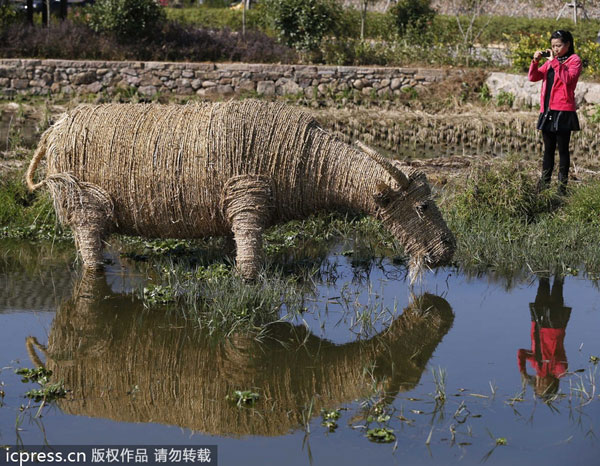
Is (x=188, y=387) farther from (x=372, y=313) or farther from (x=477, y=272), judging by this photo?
(x=477, y=272)

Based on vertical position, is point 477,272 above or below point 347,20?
below

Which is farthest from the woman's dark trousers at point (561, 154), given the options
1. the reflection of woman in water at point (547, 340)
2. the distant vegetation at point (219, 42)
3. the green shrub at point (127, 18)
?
the green shrub at point (127, 18)

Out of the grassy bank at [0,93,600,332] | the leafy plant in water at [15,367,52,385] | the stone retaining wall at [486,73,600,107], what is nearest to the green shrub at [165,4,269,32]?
the stone retaining wall at [486,73,600,107]

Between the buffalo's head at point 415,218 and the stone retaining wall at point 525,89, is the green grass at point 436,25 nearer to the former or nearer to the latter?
the stone retaining wall at point 525,89

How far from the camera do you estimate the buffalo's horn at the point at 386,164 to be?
6.61 meters

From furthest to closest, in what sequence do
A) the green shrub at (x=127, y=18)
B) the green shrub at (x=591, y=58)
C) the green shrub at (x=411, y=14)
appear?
1. the green shrub at (x=411, y=14)
2. the green shrub at (x=127, y=18)
3. the green shrub at (x=591, y=58)

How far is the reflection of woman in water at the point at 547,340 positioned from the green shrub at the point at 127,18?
16084 millimetres

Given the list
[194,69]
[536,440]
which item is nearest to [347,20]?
[194,69]

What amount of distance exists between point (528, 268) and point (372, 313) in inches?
73.1

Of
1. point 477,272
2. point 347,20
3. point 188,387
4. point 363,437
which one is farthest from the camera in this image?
point 347,20

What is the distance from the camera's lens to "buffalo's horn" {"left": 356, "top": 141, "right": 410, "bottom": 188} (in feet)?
21.7

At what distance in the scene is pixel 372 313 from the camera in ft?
21.4

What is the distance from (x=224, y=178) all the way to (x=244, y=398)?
7.79 ft

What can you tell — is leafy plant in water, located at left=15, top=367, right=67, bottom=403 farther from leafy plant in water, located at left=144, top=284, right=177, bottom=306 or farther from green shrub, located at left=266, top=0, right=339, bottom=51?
green shrub, located at left=266, top=0, right=339, bottom=51
